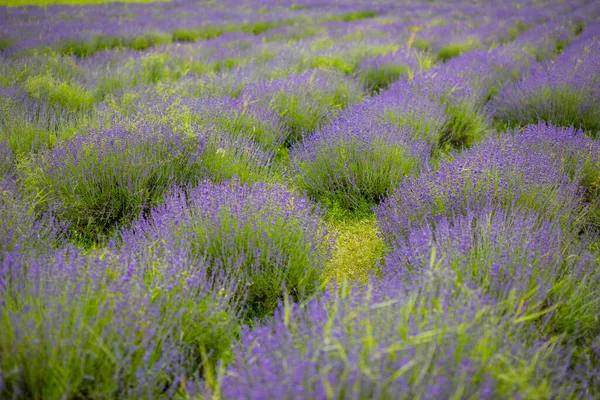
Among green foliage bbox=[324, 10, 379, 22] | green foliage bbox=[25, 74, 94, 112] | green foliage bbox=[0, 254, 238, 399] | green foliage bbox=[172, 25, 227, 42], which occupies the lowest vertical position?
green foliage bbox=[0, 254, 238, 399]

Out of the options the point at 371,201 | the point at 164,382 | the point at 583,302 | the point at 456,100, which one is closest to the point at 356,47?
the point at 456,100

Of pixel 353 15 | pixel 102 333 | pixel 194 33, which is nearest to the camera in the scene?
pixel 102 333

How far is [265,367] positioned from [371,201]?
2.15 meters

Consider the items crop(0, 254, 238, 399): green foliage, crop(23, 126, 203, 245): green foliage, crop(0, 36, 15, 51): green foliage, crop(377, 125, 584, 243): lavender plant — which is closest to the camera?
crop(0, 254, 238, 399): green foliage

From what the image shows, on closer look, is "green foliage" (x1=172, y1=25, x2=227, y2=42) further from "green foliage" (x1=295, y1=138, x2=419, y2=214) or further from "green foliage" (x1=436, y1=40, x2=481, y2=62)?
"green foliage" (x1=295, y1=138, x2=419, y2=214)

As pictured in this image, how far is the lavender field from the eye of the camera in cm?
142

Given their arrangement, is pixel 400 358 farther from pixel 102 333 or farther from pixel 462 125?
pixel 462 125

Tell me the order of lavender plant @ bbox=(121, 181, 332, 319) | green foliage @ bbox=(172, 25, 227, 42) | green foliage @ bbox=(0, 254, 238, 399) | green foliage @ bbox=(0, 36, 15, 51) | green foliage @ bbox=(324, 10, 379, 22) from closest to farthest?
green foliage @ bbox=(0, 254, 238, 399) → lavender plant @ bbox=(121, 181, 332, 319) → green foliage @ bbox=(0, 36, 15, 51) → green foliage @ bbox=(172, 25, 227, 42) → green foliage @ bbox=(324, 10, 379, 22)

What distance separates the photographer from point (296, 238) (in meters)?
2.46

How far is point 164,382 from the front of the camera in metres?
1.59

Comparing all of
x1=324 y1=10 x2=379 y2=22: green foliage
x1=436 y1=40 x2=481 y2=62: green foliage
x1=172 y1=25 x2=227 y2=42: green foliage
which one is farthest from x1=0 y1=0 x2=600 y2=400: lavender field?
x1=324 y1=10 x2=379 y2=22: green foliage

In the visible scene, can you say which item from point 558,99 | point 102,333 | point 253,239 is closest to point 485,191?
point 253,239

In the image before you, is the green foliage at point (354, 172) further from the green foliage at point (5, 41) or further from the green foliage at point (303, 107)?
the green foliage at point (5, 41)

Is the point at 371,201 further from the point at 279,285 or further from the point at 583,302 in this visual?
the point at 583,302
